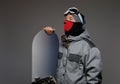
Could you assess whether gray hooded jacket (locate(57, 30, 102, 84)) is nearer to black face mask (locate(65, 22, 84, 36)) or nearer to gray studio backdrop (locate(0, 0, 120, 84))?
black face mask (locate(65, 22, 84, 36))

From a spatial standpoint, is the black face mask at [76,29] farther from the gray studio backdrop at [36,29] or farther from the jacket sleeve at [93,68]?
the gray studio backdrop at [36,29]

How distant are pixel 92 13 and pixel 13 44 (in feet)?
3.08

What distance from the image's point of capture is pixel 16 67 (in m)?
2.74

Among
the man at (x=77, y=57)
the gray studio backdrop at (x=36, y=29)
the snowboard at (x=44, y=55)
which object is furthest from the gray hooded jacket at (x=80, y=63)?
the gray studio backdrop at (x=36, y=29)

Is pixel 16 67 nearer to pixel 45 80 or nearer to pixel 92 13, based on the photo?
pixel 45 80

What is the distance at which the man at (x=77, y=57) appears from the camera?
202 cm


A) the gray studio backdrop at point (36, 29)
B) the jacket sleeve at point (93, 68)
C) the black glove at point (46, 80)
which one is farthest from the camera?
the gray studio backdrop at point (36, 29)

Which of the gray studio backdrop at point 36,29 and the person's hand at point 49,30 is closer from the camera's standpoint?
the person's hand at point 49,30

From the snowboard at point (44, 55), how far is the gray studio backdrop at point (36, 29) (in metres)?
0.36

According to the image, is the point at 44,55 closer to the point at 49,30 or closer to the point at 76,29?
the point at 49,30

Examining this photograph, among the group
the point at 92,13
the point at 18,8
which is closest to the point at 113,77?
the point at 92,13

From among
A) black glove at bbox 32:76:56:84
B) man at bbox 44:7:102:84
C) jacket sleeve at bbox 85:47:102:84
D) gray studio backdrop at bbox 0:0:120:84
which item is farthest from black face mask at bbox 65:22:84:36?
gray studio backdrop at bbox 0:0:120:84

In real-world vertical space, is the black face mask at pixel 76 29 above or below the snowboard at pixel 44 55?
above

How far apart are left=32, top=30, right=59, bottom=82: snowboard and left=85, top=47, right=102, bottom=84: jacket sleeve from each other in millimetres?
410
